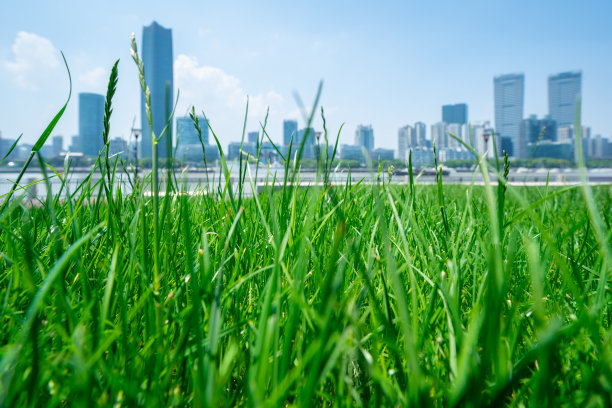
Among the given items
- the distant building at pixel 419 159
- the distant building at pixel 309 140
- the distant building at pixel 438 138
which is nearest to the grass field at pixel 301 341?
the distant building at pixel 309 140

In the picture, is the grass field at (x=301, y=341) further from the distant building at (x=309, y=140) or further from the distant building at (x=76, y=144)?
the distant building at (x=76, y=144)

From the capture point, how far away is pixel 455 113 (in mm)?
147250

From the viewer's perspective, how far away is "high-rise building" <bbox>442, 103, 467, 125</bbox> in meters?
146

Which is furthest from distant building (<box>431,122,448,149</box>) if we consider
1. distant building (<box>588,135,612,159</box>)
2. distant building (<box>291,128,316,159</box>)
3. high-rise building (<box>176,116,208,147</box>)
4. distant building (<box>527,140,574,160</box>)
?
distant building (<box>588,135,612,159</box>)

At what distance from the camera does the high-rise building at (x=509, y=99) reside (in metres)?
161

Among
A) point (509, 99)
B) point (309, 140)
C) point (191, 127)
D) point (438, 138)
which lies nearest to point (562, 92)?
point (509, 99)

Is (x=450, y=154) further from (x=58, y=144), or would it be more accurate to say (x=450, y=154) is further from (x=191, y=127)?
(x=58, y=144)

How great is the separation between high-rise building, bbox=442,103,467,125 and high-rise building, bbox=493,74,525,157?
20.8 meters

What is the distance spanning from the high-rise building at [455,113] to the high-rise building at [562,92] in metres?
37.2

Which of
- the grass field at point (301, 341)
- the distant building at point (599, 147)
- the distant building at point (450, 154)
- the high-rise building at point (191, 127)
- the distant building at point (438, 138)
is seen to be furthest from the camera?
the distant building at point (599, 147)

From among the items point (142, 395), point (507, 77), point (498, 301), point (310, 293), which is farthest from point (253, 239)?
point (507, 77)

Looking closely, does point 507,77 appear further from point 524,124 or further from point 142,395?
point 142,395

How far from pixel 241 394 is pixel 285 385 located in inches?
7.4

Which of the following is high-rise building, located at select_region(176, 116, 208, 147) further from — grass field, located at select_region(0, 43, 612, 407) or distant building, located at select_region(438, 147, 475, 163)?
distant building, located at select_region(438, 147, 475, 163)
